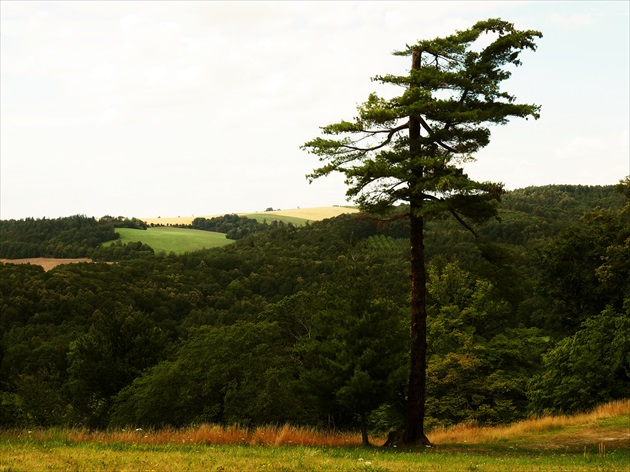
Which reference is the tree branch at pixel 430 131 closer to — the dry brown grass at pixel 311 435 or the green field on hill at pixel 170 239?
the dry brown grass at pixel 311 435

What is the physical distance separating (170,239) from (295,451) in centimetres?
17382

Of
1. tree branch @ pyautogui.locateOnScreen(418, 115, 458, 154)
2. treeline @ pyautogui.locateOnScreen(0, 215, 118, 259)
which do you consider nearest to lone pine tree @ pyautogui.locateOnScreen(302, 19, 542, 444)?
tree branch @ pyautogui.locateOnScreen(418, 115, 458, 154)

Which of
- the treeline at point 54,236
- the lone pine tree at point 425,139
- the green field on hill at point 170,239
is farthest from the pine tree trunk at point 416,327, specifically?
the green field on hill at point 170,239

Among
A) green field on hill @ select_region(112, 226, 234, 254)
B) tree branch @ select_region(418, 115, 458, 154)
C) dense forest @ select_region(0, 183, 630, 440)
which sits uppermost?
tree branch @ select_region(418, 115, 458, 154)

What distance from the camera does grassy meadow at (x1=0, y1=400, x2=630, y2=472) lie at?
41.0 ft

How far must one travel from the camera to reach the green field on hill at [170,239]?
572 feet

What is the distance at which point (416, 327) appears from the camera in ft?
69.1

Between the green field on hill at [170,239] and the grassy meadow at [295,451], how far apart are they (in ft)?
504

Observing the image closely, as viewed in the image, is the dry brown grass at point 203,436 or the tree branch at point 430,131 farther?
the tree branch at point 430,131

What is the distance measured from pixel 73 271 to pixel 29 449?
100717 mm

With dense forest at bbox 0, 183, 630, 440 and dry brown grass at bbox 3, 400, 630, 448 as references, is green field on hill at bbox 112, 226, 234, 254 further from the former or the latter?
dry brown grass at bbox 3, 400, 630, 448

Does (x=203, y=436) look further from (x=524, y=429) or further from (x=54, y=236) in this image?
(x=54, y=236)

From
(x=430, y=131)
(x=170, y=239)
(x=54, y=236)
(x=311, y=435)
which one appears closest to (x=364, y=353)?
(x=311, y=435)

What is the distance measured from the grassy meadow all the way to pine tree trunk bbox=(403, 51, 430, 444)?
127 centimetres
